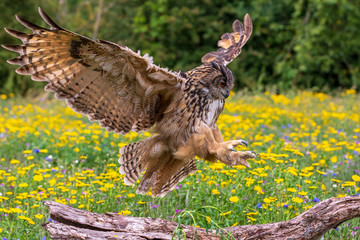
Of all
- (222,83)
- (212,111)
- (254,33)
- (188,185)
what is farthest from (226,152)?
(254,33)

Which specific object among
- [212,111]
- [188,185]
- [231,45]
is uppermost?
[231,45]

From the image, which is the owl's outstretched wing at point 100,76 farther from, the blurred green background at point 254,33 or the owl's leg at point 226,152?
the blurred green background at point 254,33

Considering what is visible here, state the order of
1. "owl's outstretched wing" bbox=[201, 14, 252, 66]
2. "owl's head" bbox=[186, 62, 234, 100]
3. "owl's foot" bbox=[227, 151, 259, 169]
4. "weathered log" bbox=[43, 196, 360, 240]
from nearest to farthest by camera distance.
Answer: "weathered log" bbox=[43, 196, 360, 240], "owl's foot" bbox=[227, 151, 259, 169], "owl's head" bbox=[186, 62, 234, 100], "owl's outstretched wing" bbox=[201, 14, 252, 66]

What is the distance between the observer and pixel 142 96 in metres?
3.68

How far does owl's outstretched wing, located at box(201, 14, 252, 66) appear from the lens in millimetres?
4240

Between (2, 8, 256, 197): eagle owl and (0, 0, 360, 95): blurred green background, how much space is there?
28.5ft

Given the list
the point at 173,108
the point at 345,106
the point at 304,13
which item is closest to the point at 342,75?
the point at 304,13

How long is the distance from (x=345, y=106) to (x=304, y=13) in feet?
17.5

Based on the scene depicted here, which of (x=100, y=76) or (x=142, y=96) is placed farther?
(x=142, y=96)

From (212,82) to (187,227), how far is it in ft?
3.65

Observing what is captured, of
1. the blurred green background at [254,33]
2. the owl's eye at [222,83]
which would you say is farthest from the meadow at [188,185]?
the blurred green background at [254,33]

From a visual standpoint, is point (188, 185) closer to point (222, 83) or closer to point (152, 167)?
point (152, 167)

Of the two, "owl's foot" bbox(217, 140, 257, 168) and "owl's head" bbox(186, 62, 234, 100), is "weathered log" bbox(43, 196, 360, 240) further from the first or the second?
"owl's head" bbox(186, 62, 234, 100)

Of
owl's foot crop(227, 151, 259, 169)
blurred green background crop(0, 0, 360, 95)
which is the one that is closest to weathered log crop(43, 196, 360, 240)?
owl's foot crop(227, 151, 259, 169)
